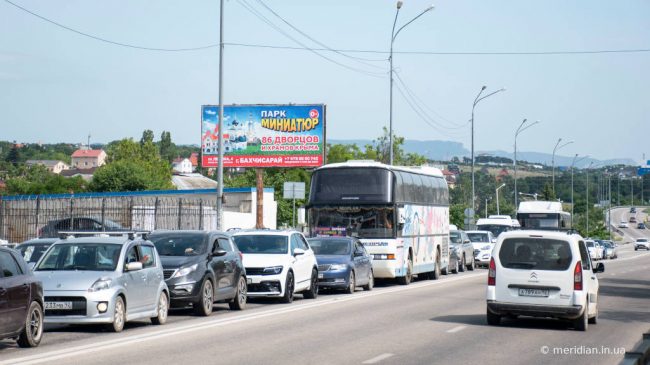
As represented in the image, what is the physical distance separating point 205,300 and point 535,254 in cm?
633

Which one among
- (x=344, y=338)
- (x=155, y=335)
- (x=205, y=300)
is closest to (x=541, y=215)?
(x=205, y=300)

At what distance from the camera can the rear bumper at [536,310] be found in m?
18.6

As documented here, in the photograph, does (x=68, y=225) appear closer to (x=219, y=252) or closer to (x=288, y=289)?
(x=288, y=289)

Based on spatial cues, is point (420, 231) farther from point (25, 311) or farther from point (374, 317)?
point (25, 311)

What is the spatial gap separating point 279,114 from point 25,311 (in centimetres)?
4602

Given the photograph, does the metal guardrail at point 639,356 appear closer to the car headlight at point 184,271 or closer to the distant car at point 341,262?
the car headlight at point 184,271

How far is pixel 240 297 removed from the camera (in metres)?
23.0

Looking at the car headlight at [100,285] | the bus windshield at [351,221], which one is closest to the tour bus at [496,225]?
the bus windshield at [351,221]

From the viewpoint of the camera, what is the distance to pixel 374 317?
21.2m

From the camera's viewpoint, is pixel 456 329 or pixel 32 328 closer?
pixel 32 328

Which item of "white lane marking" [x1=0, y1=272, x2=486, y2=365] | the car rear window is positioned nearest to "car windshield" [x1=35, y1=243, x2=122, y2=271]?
"white lane marking" [x1=0, y1=272, x2=486, y2=365]

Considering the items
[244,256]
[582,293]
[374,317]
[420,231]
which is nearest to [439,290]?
[420,231]

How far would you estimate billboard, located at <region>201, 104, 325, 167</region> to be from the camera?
2355 inches

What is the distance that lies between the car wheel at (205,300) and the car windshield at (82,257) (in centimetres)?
309
